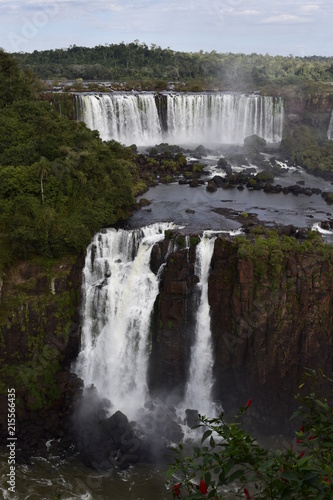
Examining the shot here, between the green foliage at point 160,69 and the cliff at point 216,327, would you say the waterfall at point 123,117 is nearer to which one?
the green foliage at point 160,69

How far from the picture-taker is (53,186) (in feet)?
77.4

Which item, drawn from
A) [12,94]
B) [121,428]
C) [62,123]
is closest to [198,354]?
[121,428]

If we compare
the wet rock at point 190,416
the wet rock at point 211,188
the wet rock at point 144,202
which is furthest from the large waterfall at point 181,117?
the wet rock at point 190,416

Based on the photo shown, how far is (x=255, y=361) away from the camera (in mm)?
20016

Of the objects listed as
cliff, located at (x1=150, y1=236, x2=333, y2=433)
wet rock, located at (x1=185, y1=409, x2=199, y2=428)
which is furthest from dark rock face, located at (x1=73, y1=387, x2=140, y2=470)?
cliff, located at (x1=150, y1=236, x2=333, y2=433)

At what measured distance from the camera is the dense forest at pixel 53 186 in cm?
2136

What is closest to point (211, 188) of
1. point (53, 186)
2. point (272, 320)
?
point (53, 186)

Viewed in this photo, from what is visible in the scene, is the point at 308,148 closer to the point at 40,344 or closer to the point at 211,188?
the point at 211,188

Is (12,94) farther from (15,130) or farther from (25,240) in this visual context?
(25,240)

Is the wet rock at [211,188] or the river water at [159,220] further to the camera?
the wet rock at [211,188]

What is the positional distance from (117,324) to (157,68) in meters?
54.2

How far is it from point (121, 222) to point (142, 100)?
20402 millimetres

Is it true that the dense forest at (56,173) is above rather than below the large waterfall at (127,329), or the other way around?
above

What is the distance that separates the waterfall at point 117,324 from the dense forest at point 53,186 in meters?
1.64
